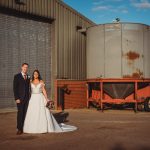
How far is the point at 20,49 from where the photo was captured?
60.6 ft

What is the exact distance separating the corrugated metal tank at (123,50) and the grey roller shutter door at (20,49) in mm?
2673

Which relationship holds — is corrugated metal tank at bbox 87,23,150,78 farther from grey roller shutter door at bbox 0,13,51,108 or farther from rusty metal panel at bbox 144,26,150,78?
grey roller shutter door at bbox 0,13,51,108

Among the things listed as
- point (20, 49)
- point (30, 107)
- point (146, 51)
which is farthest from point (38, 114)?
point (146, 51)

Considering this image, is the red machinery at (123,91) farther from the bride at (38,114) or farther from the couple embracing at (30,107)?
the couple embracing at (30,107)

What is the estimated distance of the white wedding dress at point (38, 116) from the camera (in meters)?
11.2

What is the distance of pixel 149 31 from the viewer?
19.4 metres

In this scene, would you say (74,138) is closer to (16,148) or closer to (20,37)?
(16,148)

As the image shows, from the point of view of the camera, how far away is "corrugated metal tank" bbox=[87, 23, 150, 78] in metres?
18.7

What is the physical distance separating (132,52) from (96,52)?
1.81 m

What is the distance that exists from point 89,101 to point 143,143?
38.1ft

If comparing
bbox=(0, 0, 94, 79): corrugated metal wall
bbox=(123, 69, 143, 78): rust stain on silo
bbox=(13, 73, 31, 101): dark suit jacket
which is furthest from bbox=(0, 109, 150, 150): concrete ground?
bbox=(0, 0, 94, 79): corrugated metal wall

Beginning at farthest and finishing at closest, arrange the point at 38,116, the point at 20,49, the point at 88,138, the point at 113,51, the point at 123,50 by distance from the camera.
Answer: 1. the point at 113,51
2. the point at 123,50
3. the point at 20,49
4. the point at 38,116
5. the point at 88,138

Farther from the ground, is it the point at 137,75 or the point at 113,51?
the point at 113,51

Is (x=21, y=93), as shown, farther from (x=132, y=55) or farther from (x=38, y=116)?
(x=132, y=55)
